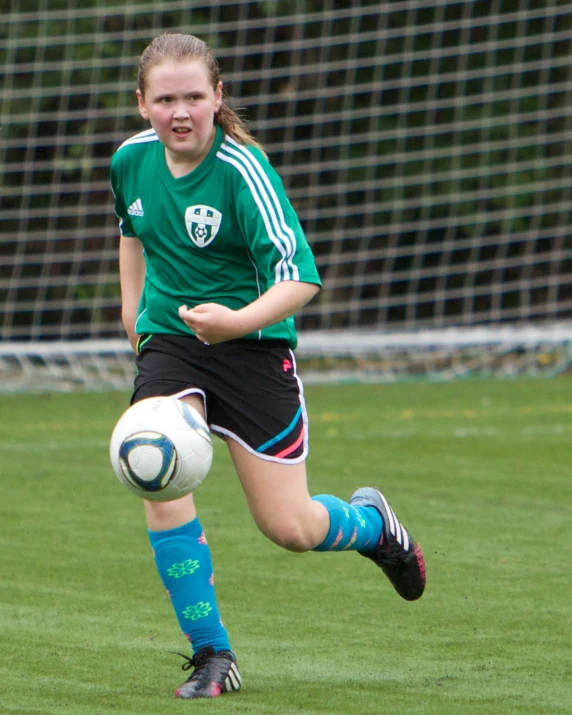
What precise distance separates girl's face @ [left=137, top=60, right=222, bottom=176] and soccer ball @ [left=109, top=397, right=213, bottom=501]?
649mm

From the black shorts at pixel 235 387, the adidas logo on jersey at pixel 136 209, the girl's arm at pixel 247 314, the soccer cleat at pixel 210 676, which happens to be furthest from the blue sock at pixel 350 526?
the adidas logo on jersey at pixel 136 209

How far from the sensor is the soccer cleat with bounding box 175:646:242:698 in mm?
3443

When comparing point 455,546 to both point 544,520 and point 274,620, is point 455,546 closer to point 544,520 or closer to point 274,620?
point 544,520

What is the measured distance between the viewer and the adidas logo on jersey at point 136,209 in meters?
3.65

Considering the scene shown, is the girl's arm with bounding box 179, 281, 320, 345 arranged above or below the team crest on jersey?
below

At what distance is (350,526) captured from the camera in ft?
12.8

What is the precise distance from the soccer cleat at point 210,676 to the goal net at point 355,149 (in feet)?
29.8

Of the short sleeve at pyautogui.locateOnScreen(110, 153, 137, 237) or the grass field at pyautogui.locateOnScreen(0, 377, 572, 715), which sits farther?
the short sleeve at pyautogui.locateOnScreen(110, 153, 137, 237)

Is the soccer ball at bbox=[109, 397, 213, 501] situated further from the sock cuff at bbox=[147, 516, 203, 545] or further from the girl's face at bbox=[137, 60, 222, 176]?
the girl's face at bbox=[137, 60, 222, 176]

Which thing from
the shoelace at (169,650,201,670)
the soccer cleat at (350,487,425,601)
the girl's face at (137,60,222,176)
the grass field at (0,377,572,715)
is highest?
the girl's face at (137,60,222,176)

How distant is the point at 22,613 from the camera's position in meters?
4.30

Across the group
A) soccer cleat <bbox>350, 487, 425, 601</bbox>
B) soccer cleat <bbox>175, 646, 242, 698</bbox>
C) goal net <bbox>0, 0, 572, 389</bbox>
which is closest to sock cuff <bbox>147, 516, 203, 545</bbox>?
soccer cleat <bbox>175, 646, 242, 698</bbox>

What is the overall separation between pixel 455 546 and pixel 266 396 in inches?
78.9

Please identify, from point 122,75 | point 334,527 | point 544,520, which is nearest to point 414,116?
point 122,75
